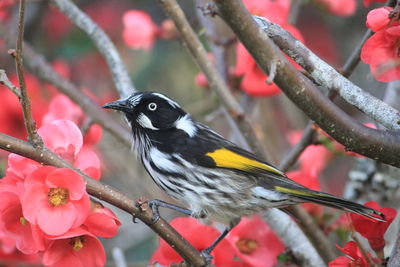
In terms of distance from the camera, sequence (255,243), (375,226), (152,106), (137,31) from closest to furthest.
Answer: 1. (375,226)
2. (255,243)
3. (152,106)
4. (137,31)

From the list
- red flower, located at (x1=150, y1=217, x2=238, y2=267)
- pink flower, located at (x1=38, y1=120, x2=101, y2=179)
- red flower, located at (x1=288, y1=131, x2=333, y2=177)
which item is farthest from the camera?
red flower, located at (x1=288, y1=131, x2=333, y2=177)

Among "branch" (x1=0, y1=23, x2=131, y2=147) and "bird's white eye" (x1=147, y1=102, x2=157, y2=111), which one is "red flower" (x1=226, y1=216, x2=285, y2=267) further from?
"branch" (x1=0, y1=23, x2=131, y2=147)

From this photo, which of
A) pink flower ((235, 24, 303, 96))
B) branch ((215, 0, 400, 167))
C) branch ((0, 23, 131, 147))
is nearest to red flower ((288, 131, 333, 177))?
pink flower ((235, 24, 303, 96))

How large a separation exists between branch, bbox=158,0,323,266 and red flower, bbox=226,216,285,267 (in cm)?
5

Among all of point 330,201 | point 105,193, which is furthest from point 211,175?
point 105,193

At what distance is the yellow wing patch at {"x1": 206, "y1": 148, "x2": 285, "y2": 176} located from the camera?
2695mm

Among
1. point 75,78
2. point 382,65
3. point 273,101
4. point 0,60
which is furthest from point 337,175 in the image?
point 382,65

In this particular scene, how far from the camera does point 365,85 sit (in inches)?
180

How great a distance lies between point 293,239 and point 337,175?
2699mm

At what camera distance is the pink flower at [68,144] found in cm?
200

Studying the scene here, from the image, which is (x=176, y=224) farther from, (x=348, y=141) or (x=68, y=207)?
(x=348, y=141)

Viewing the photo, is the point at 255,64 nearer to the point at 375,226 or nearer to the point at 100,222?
the point at 375,226

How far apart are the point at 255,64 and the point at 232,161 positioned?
0.64m

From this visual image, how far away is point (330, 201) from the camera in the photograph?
7.83ft
